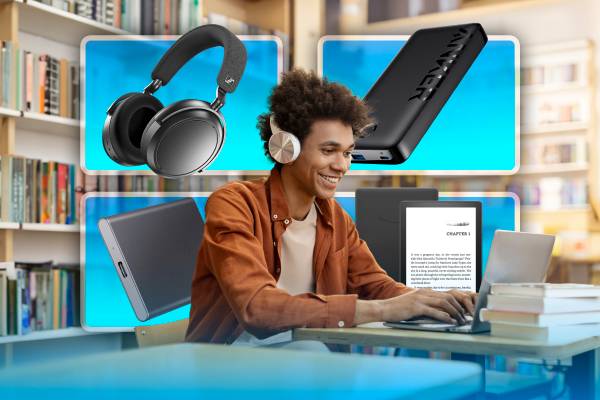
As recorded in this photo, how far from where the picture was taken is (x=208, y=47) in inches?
74.1

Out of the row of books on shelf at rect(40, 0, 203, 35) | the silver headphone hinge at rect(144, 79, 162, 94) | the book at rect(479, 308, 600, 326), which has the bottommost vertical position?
the book at rect(479, 308, 600, 326)

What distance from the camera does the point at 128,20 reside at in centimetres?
331

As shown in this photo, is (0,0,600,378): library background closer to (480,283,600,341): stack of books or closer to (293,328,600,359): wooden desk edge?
(480,283,600,341): stack of books

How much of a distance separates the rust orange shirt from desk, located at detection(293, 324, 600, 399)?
0.17ft

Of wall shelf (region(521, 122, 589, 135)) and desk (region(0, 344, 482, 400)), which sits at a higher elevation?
wall shelf (region(521, 122, 589, 135))

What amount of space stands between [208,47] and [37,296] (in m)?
1.56

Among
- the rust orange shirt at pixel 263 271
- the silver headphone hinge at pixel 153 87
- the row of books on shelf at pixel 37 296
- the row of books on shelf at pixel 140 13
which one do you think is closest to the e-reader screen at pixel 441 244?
the rust orange shirt at pixel 263 271

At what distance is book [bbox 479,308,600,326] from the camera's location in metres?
1.25

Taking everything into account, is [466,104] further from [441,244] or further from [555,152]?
[555,152]

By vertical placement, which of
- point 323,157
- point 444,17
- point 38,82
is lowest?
point 323,157

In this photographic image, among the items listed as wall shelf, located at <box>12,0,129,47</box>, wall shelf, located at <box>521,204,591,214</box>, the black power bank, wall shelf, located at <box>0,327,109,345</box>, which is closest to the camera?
the black power bank

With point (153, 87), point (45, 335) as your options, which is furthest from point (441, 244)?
point (45, 335)

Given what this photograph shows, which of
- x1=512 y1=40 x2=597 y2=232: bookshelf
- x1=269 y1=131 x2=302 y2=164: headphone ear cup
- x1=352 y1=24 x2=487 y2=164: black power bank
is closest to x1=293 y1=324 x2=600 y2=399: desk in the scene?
x1=269 y1=131 x2=302 y2=164: headphone ear cup

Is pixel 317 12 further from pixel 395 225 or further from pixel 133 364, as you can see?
pixel 133 364
